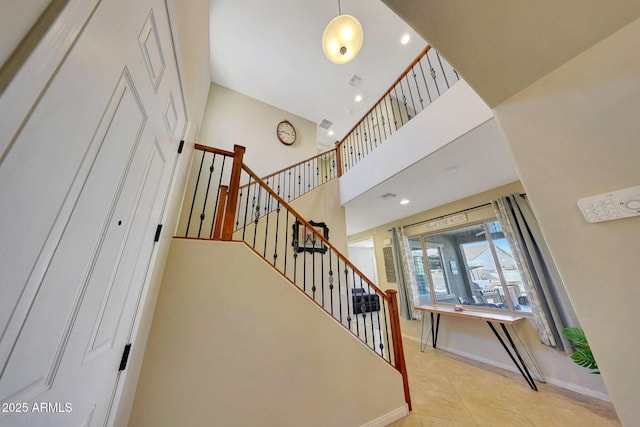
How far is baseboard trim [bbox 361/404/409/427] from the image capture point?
172 cm

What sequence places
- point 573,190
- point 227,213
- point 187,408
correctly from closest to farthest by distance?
point 573,190, point 187,408, point 227,213

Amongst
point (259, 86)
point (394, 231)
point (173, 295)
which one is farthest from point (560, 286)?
point (259, 86)

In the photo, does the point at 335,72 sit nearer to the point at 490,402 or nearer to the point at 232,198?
the point at 232,198

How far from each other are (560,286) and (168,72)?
4.28 m

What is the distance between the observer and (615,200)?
730mm

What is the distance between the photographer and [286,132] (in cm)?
472

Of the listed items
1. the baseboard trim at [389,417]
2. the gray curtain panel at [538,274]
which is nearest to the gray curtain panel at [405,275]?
the gray curtain panel at [538,274]

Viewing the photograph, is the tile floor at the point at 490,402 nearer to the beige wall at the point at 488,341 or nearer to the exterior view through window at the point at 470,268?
the beige wall at the point at 488,341

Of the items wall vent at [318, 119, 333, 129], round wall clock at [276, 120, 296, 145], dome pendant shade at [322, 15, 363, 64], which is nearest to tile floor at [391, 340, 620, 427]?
dome pendant shade at [322, 15, 363, 64]

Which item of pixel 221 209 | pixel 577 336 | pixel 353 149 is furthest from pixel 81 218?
pixel 353 149

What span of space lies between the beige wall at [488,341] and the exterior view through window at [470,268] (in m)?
0.27

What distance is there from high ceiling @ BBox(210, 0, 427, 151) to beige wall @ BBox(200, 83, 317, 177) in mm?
206

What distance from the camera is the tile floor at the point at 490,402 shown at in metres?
1.85

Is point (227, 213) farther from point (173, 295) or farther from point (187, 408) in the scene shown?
point (187, 408)
